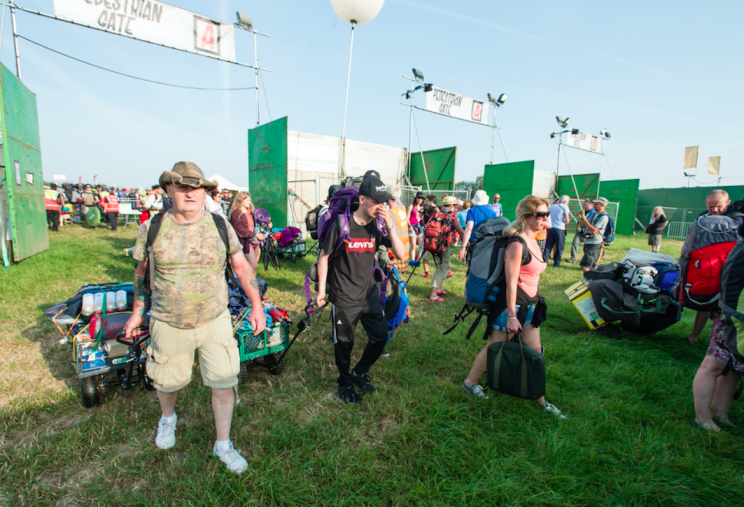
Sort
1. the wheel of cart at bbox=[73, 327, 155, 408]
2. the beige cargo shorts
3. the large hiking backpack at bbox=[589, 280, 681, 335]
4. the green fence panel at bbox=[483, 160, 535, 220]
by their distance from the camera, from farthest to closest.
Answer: the green fence panel at bbox=[483, 160, 535, 220] → the large hiking backpack at bbox=[589, 280, 681, 335] → the wheel of cart at bbox=[73, 327, 155, 408] → the beige cargo shorts

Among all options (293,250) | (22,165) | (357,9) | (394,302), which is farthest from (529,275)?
(22,165)

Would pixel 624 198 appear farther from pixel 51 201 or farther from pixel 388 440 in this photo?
pixel 51 201

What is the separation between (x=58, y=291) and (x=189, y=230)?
5.49 meters

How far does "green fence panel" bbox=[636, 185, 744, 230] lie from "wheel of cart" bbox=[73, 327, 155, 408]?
91.8 feet

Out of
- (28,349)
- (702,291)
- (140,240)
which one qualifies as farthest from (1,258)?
(702,291)

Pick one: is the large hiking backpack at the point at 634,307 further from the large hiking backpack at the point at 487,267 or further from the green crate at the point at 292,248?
the green crate at the point at 292,248

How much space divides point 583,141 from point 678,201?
10.3 metres

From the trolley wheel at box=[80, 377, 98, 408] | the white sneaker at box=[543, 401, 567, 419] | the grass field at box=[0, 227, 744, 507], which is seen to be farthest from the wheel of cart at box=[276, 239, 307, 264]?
the white sneaker at box=[543, 401, 567, 419]

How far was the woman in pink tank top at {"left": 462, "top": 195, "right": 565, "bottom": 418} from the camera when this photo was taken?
273 cm

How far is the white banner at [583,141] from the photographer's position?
1909cm

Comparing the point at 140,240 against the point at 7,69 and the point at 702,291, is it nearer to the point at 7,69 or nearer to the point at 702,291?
the point at 702,291

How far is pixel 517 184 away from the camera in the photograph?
1336cm

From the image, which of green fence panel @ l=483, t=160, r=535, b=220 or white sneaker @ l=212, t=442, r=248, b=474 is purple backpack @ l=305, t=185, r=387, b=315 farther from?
green fence panel @ l=483, t=160, r=535, b=220

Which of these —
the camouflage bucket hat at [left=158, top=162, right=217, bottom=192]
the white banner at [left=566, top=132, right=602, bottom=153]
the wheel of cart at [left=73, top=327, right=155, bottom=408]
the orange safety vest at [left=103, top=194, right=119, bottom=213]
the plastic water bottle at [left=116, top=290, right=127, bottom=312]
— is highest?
the white banner at [left=566, top=132, right=602, bottom=153]
